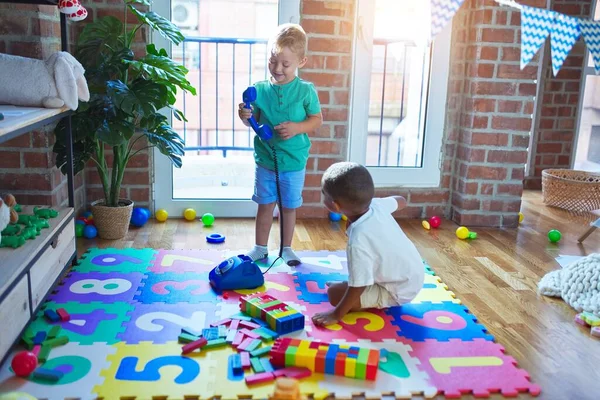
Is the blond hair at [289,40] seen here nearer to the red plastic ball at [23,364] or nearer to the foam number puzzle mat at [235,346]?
the foam number puzzle mat at [235,346]

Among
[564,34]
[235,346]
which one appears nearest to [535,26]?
[564,34]

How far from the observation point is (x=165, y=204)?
3.11 m

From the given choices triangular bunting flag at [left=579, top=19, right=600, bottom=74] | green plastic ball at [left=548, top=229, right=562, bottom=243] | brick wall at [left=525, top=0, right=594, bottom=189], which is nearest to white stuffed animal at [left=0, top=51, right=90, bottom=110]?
triangular bunting flag at [left=579, top=19, right=600, bottom=74]

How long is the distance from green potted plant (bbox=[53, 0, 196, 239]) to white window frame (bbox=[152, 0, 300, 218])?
268mm

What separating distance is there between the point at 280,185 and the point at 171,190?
909 mm

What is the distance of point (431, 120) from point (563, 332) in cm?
161

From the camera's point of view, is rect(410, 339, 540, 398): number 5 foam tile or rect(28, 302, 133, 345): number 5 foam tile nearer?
rect(410, 339, 540, 398): number 5 foam tile

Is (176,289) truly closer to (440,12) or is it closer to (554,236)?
(440,12)

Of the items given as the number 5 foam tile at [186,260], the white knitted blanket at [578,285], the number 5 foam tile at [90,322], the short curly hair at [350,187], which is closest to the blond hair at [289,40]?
the short curly hair at [350,187]

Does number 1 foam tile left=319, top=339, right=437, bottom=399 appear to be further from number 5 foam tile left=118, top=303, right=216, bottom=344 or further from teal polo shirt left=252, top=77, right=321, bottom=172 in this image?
teal polo shirt left=252, top=77, right=321, bottom=172

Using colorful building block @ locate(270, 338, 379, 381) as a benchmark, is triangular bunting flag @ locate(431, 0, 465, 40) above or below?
above

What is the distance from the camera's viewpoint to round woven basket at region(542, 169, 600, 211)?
3490mm

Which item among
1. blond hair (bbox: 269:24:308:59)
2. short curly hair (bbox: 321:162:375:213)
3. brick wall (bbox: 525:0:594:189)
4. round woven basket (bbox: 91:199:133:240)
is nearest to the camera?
short curly hair (bbox: 321:162:375:213)

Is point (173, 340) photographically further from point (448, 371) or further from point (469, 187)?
point (469, 187)
